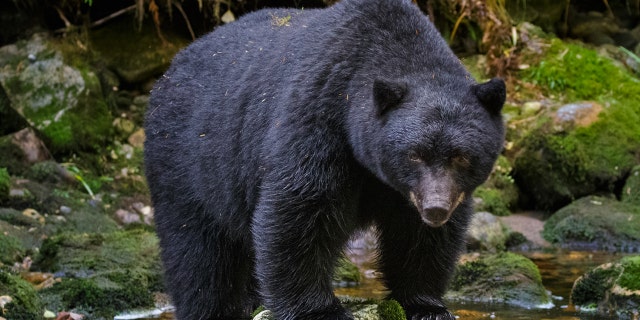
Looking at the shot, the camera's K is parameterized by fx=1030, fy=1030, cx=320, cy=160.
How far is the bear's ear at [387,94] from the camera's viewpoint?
5.98 metres

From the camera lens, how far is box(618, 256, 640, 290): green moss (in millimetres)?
9203

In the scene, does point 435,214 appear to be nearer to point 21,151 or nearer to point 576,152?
point 21,151

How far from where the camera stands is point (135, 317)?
361 inches

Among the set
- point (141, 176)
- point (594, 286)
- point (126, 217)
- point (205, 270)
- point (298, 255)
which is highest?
point (298, 255)

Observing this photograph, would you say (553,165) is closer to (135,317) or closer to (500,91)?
(135,317)

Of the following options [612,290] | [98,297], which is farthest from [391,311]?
[98,297]

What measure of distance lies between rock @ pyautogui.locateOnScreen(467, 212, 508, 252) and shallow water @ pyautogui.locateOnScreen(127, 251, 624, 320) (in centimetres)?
41

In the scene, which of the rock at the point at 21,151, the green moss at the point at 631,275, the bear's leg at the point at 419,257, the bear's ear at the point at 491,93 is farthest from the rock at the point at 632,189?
the bear's ear at the point at 491,93

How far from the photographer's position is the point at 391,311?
A: 680 cm

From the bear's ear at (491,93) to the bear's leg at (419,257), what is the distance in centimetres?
96

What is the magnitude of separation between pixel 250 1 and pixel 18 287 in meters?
6.72

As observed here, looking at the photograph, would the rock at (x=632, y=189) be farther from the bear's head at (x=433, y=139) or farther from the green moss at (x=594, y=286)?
the bear's head at (x=433, y=139)

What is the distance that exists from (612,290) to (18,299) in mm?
5190

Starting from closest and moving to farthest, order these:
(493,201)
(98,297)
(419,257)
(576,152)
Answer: (419,257)
(98,297)
(493,201)
(576,152)
